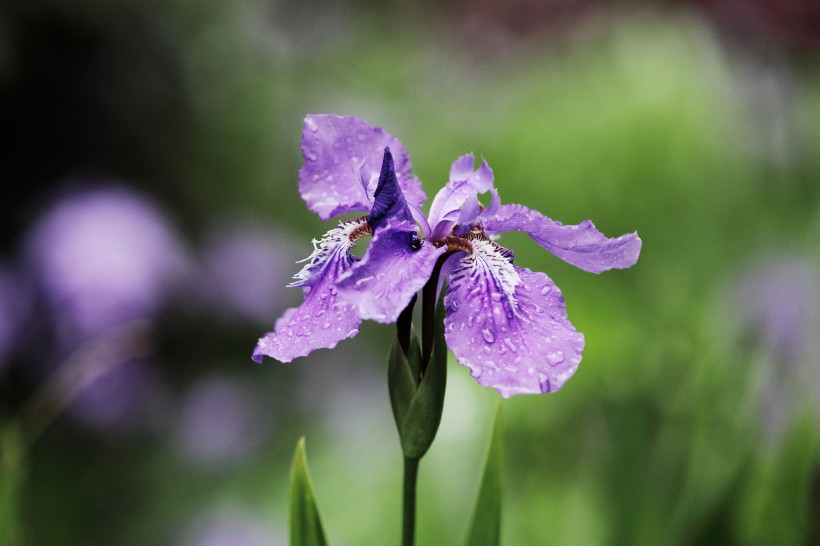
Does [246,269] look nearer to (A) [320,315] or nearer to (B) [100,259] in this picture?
(B) [100,259]

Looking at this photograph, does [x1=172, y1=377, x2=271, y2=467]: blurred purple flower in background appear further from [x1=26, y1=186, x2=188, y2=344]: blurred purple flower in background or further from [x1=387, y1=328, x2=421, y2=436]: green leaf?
[x1=387, y1=328, x2=421, y2=436]: green leaf

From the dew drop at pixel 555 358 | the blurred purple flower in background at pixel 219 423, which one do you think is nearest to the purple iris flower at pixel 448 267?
the dew drop at pixel 555 358

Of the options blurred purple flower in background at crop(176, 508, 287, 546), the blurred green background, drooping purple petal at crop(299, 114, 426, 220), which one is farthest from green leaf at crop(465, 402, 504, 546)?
blurred purple flower in background at crop(176, 508, 287, 546)

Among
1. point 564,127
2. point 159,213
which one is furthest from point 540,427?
point 564,127

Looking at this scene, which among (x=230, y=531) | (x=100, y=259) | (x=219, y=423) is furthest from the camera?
(x=219, y=423)

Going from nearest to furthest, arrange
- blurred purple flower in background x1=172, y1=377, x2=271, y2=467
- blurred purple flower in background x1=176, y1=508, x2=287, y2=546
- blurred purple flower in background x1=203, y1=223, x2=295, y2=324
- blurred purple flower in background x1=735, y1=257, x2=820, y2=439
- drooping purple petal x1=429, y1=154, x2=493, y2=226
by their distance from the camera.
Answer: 1. drooping purple petal x1=429, y1=154, x2=493, y2=226
2. blurred purple flower in background x1=735, y1=257, x2=820, y2=439
3. blurred purple flower in background x1=176, y1=508, x2=287, y2=546
4. blurred purple flower in background x1=172, y1=377, x2=271, y2=467
5. blurred purple flower in background x1=203, y1=223, x2=295, y2=324

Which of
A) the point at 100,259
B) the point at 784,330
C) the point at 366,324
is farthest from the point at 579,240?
the point at 366,324

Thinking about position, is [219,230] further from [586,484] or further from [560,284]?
[586,484]
